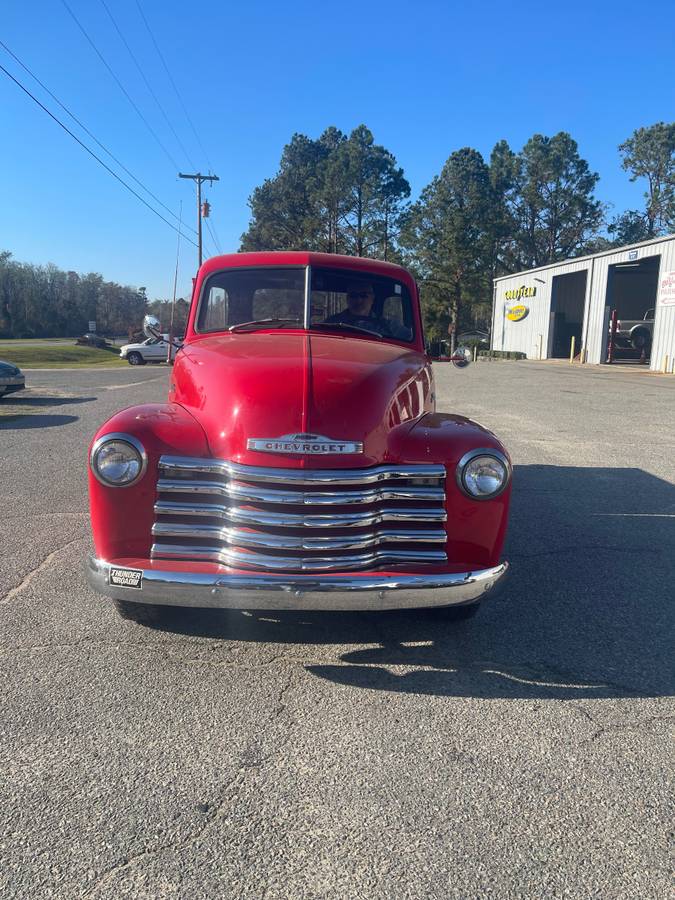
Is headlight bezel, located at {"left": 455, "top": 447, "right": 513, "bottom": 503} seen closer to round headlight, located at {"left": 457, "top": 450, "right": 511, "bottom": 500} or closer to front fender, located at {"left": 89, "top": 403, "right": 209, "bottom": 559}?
round headlight, located at {"left": 457, "top": 450, "right": 511, "bottom": 500}

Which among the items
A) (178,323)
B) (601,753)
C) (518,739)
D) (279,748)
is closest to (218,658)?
(279,748)

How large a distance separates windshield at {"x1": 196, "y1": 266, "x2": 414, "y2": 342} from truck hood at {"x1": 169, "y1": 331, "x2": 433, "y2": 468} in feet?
2.06

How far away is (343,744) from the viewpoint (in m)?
2.66

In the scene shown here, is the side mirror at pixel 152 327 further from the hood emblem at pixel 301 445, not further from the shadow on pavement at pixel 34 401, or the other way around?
the shadow on pavement at pixel 34 401

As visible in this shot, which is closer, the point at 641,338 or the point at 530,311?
the point at 641,338

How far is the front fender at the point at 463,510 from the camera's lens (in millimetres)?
3248

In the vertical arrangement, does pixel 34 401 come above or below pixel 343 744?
above

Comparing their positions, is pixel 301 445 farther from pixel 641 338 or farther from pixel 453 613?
pixel 641 338

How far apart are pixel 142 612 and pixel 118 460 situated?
0.87 m

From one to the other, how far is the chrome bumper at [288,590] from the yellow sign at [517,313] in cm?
3952

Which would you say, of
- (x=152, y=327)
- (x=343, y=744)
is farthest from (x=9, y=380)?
(x=343, y=744)

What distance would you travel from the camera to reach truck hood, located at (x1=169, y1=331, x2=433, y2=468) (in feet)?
10.3

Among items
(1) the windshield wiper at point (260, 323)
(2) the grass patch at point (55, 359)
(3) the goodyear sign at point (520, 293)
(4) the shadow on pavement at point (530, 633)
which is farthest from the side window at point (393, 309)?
(3) the goodyear sign at point (520, 293)

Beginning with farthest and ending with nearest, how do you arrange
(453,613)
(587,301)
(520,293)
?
1. (520,293)
2. (587,301)
3. (453,613)
